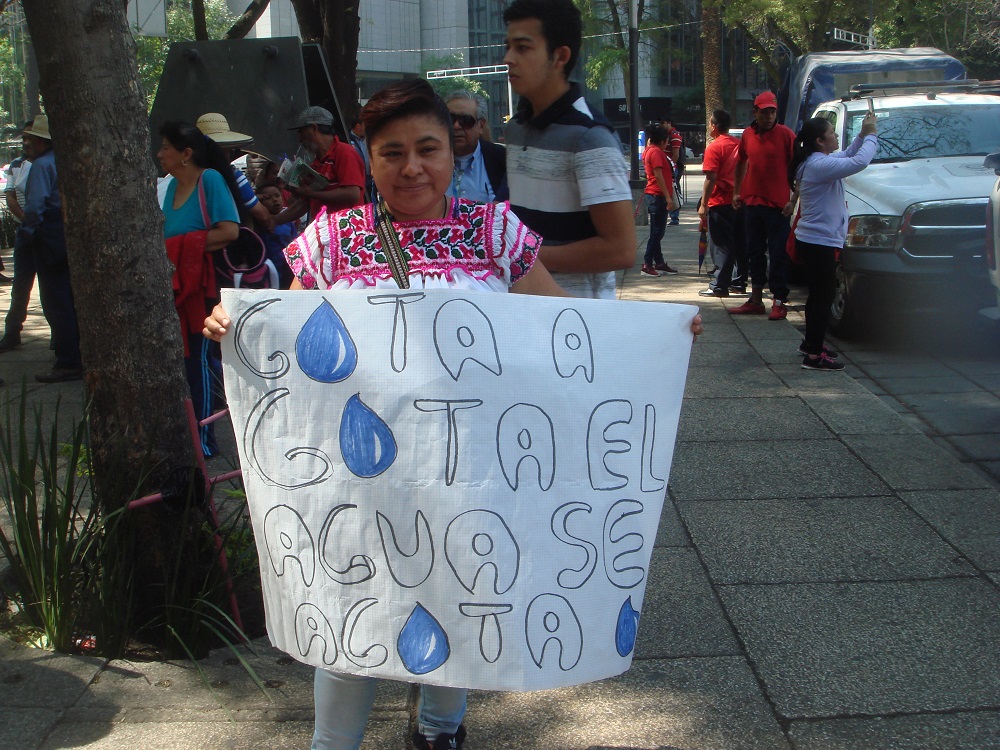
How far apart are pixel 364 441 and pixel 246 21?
11280mm

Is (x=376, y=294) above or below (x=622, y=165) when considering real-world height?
below

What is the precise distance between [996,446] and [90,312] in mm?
4866

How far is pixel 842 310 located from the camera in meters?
9.17

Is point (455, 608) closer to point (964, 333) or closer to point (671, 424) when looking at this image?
point (671, 424)

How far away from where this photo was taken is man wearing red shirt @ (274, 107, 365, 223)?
7.78 meters

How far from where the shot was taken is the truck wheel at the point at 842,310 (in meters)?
9.03

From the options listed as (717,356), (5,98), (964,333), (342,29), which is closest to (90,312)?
(717,356)

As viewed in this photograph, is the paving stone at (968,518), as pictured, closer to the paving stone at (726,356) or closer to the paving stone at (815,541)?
the paving stone at (815,541)

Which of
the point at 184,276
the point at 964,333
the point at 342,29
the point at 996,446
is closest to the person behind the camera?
the point at 184,276

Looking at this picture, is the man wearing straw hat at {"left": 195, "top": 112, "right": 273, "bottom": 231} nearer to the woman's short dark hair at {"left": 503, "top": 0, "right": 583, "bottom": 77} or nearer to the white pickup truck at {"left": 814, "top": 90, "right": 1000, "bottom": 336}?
the woman's short dark hair at {"left": 503, "top": 0, "right": 583, "bottom": 77}

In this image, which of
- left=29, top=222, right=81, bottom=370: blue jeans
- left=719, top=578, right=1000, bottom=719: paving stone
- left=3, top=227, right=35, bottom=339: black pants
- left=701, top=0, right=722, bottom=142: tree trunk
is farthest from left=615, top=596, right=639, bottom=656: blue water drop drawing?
left=701, top=0, right=722, bottom=142: tree trunk

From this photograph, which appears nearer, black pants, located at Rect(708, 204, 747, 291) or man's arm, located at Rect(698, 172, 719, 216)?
black pants, located at Rect(708, 204, 747, 291)

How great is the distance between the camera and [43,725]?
3.10m

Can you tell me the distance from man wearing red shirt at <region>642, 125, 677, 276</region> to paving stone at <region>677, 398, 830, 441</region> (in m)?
6.09
